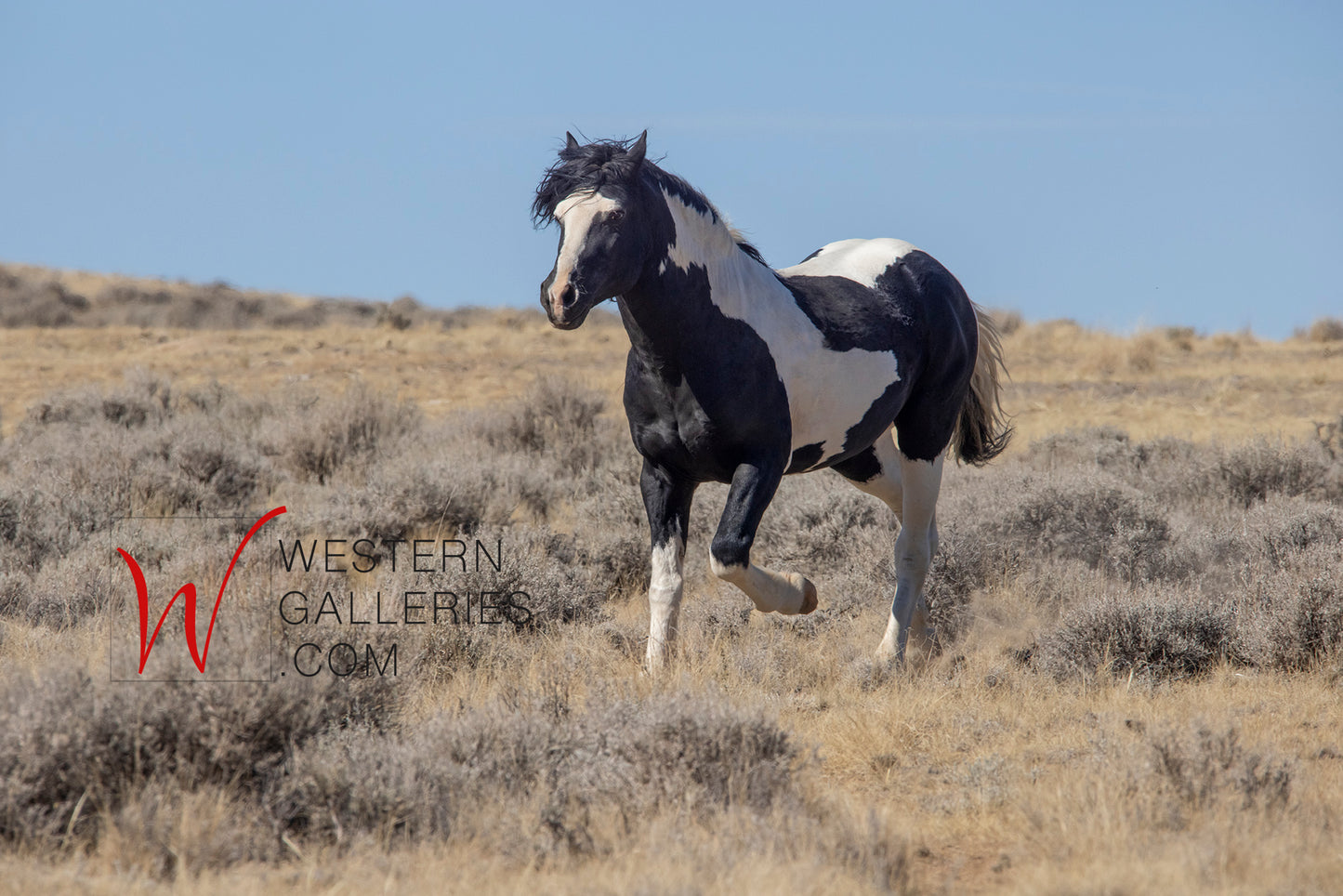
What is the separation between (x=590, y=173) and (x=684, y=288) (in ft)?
2.10

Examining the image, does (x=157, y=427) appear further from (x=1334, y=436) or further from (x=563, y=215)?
(x=1334, y=436)

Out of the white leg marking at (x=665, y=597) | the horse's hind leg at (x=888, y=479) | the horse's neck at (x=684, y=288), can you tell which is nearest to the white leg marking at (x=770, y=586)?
the white leg marking at (x=665, y=597)

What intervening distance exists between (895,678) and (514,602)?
85.0 inches

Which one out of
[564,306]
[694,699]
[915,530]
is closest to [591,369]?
[915,530]

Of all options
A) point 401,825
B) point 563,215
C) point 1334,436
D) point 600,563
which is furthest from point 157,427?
point 1334,436

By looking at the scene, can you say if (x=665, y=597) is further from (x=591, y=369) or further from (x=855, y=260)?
(x=591, y=369)

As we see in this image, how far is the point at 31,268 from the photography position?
2135 inches

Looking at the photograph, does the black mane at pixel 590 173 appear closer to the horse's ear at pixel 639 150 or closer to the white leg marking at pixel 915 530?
the horse's ear at pixel 639 150

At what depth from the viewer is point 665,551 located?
511 centimetres

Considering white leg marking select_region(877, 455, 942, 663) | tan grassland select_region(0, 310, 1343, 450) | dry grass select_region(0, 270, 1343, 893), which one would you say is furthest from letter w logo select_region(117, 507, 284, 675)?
tan grassland select_region(0, 310, 1343, 450)

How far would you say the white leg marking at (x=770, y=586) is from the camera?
4.91 metres

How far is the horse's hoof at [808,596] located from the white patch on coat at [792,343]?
646mm

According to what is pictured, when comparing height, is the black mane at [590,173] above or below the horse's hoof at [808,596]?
above

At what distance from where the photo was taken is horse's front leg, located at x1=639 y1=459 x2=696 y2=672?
508cm
